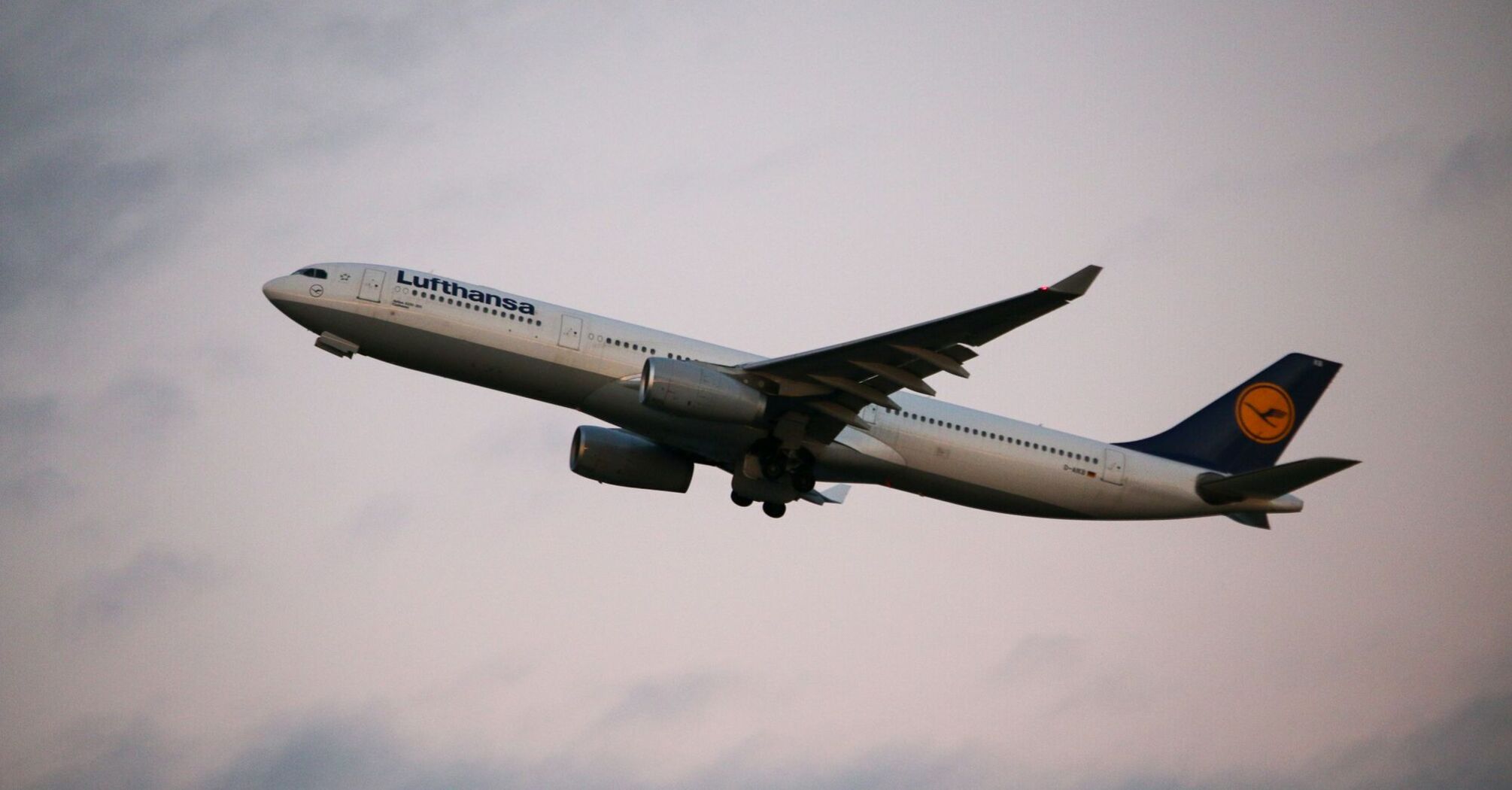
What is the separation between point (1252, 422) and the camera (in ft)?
152

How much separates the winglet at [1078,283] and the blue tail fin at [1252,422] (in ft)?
43.5

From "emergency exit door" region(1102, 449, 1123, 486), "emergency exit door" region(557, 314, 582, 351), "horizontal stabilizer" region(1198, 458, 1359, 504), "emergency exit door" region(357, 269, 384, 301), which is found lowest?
"horizontal stabilizer" region(1198, 458, 1359, 504)

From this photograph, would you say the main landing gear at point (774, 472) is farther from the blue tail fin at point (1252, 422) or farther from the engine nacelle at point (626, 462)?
the blue tail fin at point (1252, 422)

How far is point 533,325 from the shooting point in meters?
39.7

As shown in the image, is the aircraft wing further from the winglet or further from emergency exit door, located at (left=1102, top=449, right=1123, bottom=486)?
emergency exit door, located at (left=1102, top=449, right=1123, bottom=486)

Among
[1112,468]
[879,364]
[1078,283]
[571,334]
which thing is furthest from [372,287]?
[1112,468]

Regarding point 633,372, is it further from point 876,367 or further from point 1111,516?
point 1111,516

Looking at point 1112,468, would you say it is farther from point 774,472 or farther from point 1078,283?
point 1078,283

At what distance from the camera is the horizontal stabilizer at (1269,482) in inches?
1585

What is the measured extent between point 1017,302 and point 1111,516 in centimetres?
1181

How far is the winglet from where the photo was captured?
3219 centimetres

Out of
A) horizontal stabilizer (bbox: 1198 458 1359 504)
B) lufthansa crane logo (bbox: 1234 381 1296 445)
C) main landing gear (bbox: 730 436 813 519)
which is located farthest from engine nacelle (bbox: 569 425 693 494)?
lufthansa crane logo (bbox: 1234 381 1296 445)

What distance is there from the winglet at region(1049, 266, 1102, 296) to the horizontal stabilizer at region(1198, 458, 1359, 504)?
10530 mm

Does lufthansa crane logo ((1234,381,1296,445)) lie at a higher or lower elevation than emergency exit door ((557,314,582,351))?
lower
